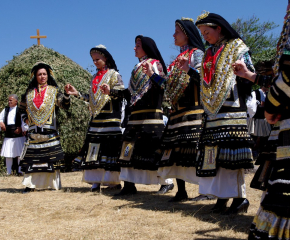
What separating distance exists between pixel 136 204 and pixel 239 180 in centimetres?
151

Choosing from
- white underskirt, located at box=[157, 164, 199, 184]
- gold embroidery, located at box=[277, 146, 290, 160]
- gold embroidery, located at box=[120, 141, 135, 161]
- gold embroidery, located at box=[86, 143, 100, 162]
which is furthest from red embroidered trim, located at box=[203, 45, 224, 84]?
gold embroidery, located at box=[86, 143, 100, 162]

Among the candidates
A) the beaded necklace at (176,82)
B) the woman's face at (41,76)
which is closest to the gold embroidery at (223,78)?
the beaded necklace at (176,82)

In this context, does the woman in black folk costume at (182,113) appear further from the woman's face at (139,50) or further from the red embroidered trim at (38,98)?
the red embroidered trim at (38,98)

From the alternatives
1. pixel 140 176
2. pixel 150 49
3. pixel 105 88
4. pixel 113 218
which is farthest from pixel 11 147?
pixel 113 218

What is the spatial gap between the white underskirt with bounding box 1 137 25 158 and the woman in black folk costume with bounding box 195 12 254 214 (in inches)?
247

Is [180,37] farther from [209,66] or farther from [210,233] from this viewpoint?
→ [210,233]

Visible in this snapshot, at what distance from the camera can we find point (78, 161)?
6.51 m

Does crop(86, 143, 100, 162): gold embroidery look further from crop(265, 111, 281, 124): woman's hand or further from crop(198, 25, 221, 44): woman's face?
crop(265, 111, 281, 124): woman's hand

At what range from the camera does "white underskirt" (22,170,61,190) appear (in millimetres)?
6457

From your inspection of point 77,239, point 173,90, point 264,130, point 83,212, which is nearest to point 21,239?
point 77,239

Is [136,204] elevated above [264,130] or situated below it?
below

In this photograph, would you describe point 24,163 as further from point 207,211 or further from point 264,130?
point 264,130

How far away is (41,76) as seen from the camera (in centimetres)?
648

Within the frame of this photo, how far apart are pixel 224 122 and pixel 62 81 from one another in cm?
620
